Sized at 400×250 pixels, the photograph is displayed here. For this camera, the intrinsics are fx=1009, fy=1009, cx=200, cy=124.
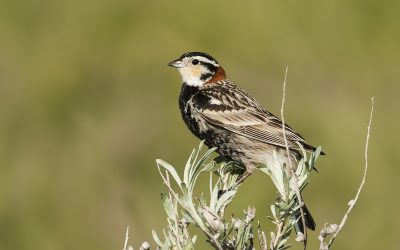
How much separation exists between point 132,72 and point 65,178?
4.13 feet

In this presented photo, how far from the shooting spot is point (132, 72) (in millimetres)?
9711

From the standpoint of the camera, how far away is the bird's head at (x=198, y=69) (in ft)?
20.1

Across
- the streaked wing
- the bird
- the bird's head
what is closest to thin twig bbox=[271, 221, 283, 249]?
the bird

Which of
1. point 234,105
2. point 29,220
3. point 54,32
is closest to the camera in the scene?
point 234,105

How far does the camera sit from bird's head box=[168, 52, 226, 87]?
20.1 feet

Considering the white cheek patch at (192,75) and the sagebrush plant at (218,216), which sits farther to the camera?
the white cheek patch at (192,75)

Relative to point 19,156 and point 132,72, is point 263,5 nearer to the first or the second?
point 132,72

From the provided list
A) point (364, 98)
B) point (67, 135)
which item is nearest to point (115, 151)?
point (67, 135)

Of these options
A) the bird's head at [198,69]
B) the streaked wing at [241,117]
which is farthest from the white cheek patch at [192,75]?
the streaked wing at [241,117]

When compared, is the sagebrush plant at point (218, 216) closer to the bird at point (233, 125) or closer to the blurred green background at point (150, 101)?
the bird at point (233, 125)

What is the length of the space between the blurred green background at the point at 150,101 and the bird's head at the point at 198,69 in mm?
1875

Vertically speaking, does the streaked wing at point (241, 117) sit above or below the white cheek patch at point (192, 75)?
below

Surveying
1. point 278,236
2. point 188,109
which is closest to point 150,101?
point 188,109

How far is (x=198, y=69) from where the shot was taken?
6121 mm
